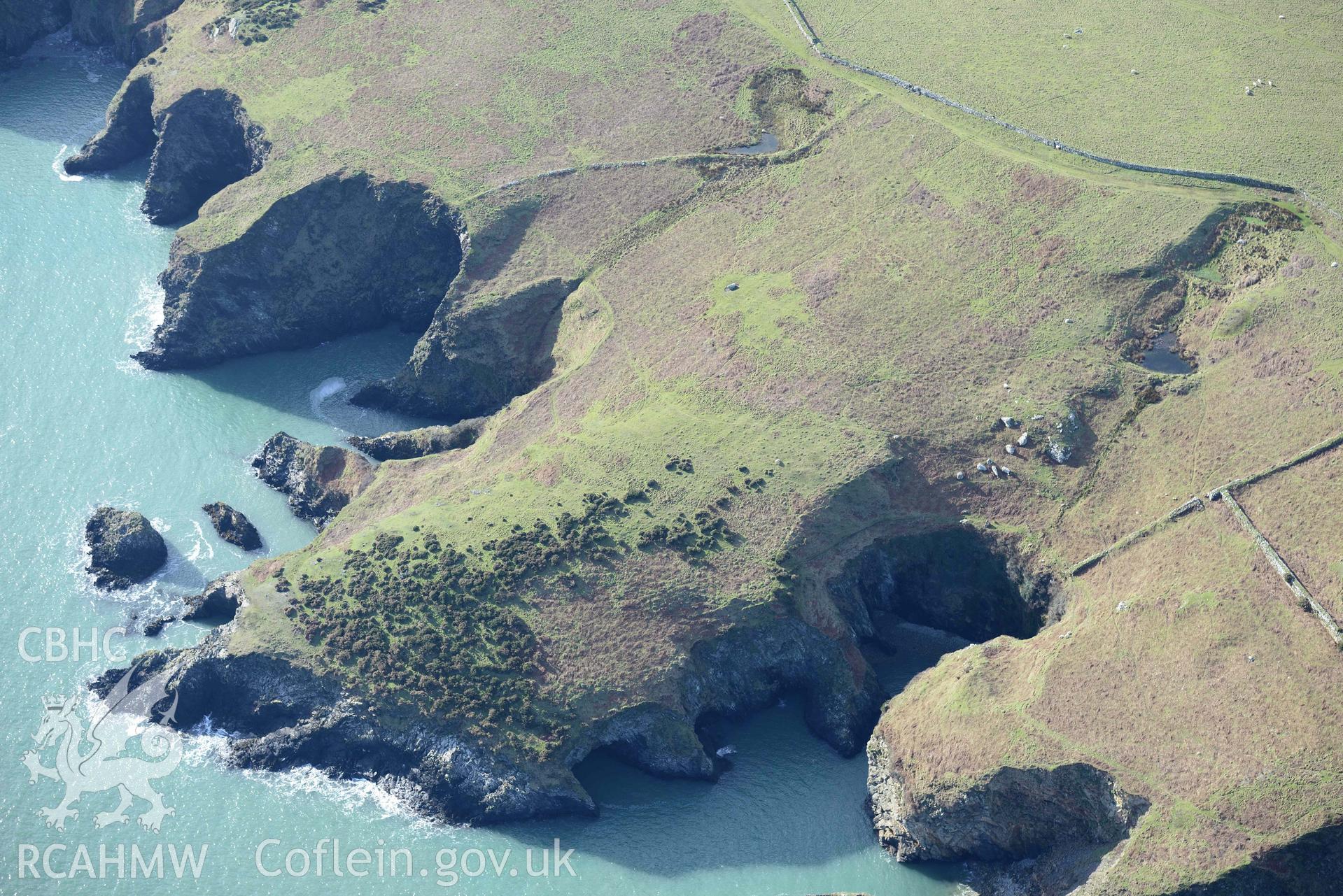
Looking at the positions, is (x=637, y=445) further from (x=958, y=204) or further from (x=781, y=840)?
(x=958, y=204)

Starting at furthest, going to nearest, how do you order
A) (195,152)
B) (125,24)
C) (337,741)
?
(125,24) < (195,152) < (337,741)

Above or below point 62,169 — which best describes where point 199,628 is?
below

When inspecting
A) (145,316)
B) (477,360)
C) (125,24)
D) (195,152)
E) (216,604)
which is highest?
(125,24)

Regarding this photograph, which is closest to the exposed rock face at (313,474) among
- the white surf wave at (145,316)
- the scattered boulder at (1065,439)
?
the white surf wave at (145,316)

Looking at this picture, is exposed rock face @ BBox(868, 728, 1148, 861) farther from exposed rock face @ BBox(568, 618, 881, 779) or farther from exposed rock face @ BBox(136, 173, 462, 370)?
exposed rock face @ BBox(136, 173, 462, 370)

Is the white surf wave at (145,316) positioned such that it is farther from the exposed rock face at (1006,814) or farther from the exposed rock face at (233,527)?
the exposed rock face at (1006,814)

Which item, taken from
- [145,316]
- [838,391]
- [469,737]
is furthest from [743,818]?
[145,316]

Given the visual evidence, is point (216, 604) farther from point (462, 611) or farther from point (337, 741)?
point (462, 611)

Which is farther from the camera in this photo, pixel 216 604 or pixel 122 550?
pixel 122 550
